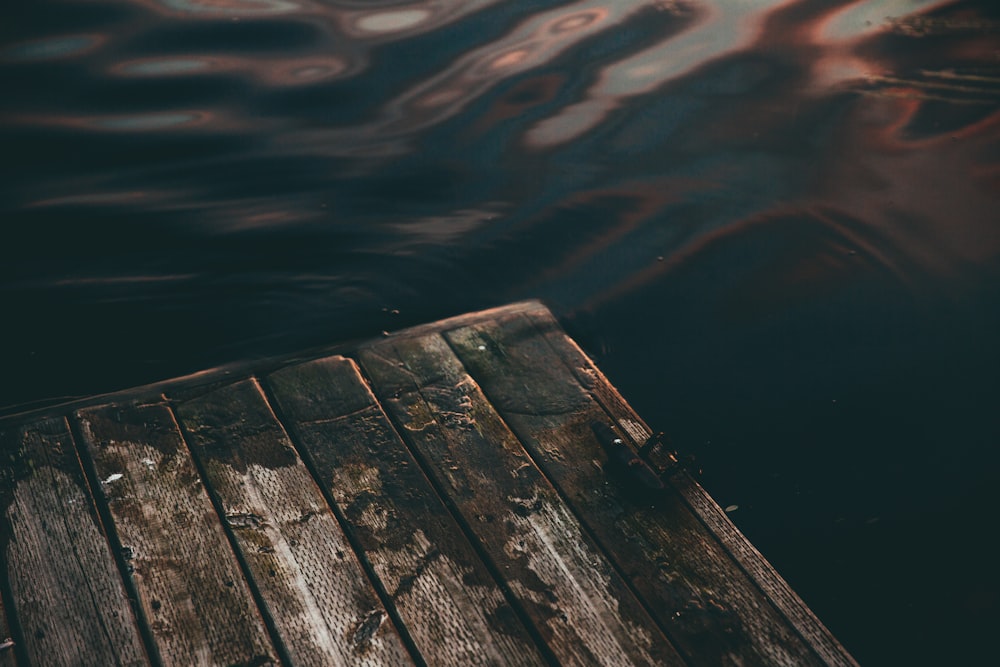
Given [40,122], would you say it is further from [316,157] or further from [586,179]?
[586,179]

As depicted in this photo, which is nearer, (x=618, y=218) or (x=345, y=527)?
(x=345, y=527)

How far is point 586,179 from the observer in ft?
11.1

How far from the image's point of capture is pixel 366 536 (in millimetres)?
1809

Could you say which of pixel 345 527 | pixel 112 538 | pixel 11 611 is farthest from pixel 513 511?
pixel 11 611

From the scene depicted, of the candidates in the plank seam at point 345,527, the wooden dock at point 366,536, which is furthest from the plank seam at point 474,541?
the plank seam at point 345,527

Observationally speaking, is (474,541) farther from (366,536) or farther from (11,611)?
(11,611)

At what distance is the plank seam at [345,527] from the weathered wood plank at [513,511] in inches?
9.5

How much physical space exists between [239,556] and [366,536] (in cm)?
27

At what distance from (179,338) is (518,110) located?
176cm

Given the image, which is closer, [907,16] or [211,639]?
[211,639]

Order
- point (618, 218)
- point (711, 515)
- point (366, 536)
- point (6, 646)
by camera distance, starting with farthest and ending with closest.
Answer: point (618, 218) → point (711, 515) → point (366, 536) → point (6, 646)

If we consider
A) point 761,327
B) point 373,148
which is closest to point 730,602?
point 761,327

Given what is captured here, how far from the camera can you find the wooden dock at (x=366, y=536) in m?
1.62

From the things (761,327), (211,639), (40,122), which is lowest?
(761,327)
